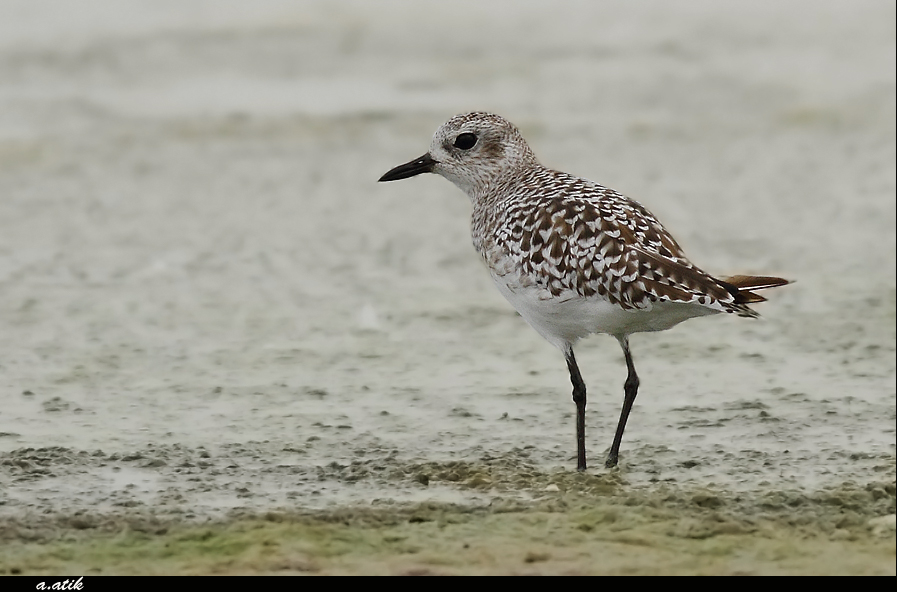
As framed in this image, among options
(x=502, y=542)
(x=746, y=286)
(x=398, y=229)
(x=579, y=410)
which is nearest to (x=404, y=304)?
(x=398, y=229)

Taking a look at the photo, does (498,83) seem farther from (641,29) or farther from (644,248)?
(644,248)

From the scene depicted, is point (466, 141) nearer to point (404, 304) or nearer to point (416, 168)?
point (416, 168)

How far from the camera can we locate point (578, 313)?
19.1 ft

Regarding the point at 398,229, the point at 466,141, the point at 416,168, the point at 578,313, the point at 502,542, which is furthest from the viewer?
the point at 398,229

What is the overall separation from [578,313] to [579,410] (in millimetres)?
551

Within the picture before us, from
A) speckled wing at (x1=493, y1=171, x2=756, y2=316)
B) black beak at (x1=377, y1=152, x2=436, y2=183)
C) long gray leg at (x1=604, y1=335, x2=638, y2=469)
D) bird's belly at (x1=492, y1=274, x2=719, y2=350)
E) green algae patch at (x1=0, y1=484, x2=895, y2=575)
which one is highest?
black beak at (x1=377, y1=152, x2=436, y2=183)

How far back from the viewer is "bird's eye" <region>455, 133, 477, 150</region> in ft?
22.2

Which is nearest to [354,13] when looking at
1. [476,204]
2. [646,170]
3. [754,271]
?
[646,170]

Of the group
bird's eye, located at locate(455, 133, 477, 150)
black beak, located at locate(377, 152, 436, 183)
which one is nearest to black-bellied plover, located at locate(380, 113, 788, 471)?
bird's eye, located at locate(455, 133, 477, 150)

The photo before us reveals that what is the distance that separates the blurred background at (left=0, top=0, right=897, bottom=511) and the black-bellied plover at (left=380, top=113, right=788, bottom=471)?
25.2 inches

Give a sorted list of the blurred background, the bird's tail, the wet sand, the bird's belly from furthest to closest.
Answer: the blurred background
the bird's belly
the bird's tail
the wet sand

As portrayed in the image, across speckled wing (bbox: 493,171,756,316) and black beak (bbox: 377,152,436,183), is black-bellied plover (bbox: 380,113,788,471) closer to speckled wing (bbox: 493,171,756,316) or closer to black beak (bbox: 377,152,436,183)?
speckled wing (bbox: 493,171,756,316)

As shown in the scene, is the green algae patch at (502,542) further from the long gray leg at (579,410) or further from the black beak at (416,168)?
the black beak at (416,168)

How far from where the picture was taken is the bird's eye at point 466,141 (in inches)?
267
